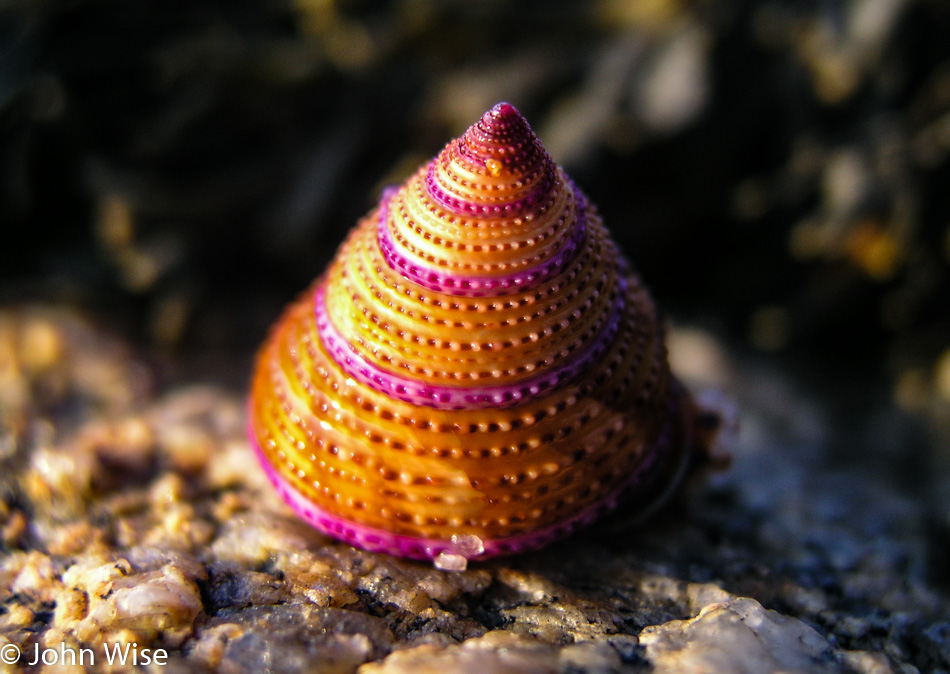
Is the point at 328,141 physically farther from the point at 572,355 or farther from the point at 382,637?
the point at 382,637

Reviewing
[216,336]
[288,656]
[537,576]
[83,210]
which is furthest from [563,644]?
[83,210]

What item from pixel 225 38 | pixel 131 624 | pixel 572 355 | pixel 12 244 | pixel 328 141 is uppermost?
pixel 225 38

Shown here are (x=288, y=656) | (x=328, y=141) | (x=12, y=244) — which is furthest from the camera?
(x=328, y=141)

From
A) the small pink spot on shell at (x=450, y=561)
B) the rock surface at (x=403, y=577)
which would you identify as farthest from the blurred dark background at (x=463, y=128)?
the small pink spot on shell at (x=450, y=561)

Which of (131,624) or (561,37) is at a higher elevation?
(561,37)

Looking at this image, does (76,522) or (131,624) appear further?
(76,522)

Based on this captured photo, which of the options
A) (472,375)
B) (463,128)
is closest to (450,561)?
(472,375)
